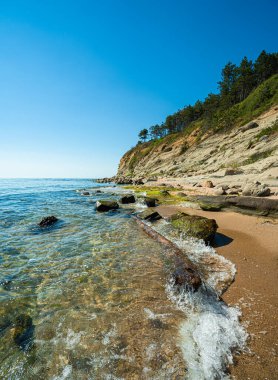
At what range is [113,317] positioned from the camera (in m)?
3.93

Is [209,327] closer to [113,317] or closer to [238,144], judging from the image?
[113,317]

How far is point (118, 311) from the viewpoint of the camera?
409 centimetres

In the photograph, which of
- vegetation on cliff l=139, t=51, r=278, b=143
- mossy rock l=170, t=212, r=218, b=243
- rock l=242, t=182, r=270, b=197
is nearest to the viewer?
mossy rock l=170, t=212, r=218, b=243

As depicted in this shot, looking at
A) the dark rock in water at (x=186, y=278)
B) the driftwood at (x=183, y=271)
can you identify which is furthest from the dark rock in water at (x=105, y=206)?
the dark rock in water at (x=186, y=278)

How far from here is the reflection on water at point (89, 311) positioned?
2.92 meters

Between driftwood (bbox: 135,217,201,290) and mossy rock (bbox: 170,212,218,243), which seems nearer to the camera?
driftwood (bbox: 135,217,201,290)

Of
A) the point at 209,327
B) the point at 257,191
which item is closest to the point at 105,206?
the point at 257,191

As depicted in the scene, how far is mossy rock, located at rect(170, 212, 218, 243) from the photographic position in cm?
752

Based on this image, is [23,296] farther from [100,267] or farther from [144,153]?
[144,153]

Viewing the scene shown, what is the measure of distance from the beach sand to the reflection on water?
1040 millimetres

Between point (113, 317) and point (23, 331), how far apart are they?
159 centimetres

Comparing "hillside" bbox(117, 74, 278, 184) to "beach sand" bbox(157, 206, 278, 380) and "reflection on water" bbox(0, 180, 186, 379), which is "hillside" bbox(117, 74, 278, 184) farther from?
"reflection on water" bbox(0, 180, 186, 379)

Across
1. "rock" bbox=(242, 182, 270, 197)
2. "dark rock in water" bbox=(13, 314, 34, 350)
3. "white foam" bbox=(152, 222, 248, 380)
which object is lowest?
"dark rock in water" bbox=(13, 314, 34, 350)

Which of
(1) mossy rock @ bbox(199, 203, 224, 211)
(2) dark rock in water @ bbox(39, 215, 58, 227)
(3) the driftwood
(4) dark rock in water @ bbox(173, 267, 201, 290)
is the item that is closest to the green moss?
(1) mossy rock @ bbox(199, 203, 224, 211)
